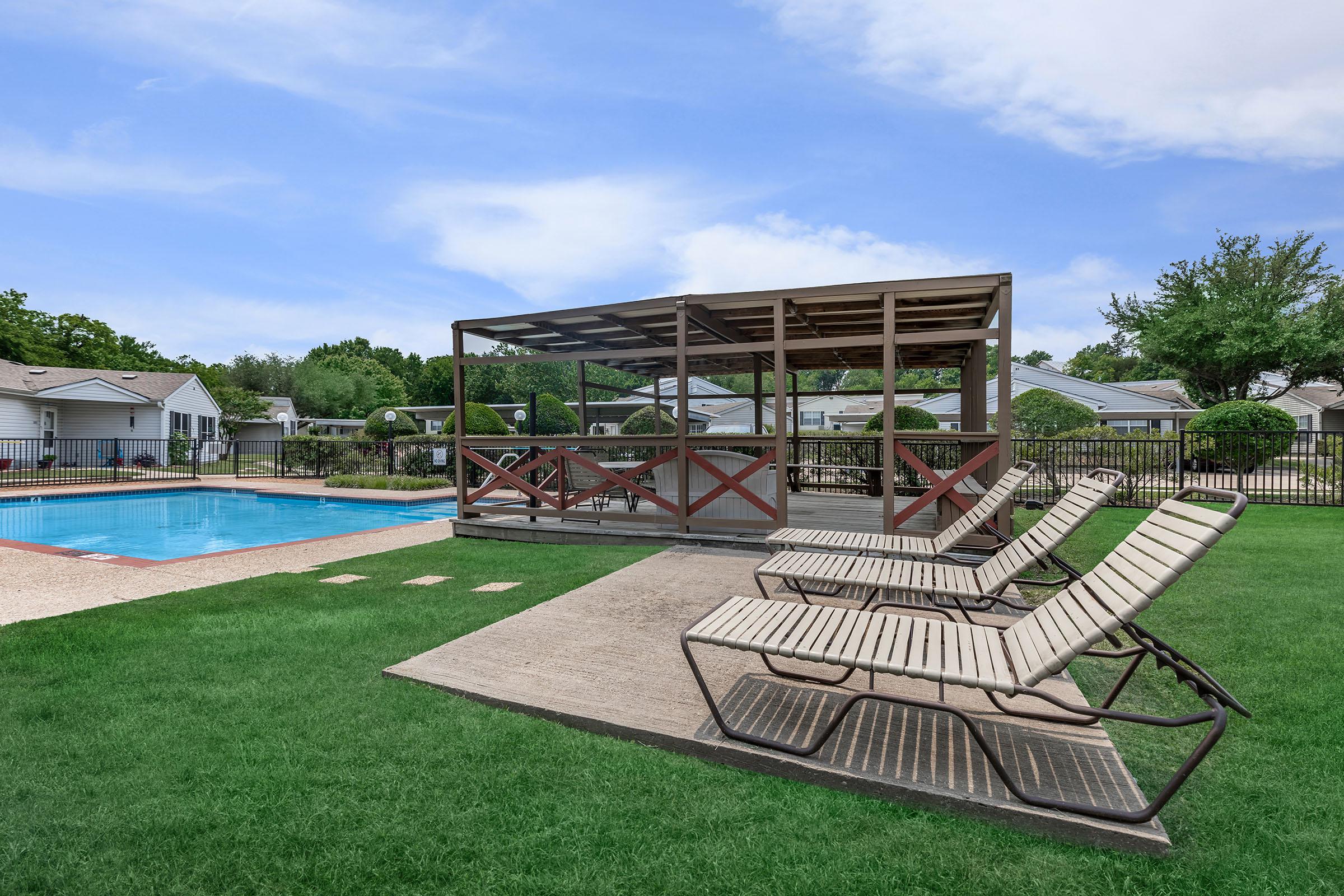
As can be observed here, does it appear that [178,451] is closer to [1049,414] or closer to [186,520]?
[186,520]

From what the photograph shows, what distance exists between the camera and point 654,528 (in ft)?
27.2

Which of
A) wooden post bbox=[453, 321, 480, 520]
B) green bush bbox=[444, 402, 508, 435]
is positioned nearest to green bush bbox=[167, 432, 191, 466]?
green bush bbox=[444, 402, 508, 435]

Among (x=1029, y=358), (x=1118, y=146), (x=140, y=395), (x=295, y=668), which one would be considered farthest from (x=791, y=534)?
(x=1029, y=358)

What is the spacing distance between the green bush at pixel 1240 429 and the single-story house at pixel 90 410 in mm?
34329

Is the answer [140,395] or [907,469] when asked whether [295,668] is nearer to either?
[907,469]

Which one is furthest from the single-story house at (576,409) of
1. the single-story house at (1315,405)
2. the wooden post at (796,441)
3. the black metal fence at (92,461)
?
the single-story house at (1315,405)

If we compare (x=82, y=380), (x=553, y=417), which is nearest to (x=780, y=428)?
(x=553, y=417)

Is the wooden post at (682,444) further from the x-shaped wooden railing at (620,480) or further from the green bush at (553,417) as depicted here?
the green bush at (553,417)

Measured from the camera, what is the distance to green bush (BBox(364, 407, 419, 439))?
95.8 feet

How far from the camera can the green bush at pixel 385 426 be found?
95.8 feet

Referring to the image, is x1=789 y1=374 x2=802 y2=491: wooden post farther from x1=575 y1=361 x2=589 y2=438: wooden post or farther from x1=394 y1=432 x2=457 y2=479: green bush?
x1=394 y1=432 x2=457 y2=479: green bush

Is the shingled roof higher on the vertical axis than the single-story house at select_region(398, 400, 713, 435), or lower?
higher

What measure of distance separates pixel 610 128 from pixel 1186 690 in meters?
19.6

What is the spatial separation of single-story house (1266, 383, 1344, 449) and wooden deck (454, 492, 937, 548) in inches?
1280
